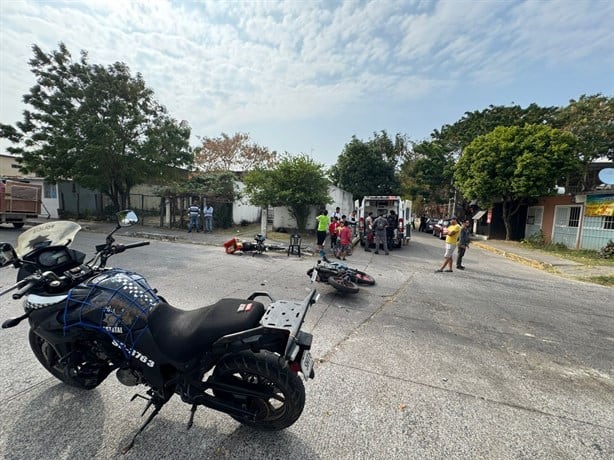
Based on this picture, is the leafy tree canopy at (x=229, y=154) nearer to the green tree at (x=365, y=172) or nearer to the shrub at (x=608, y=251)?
the green tree at (x=365, y=172)

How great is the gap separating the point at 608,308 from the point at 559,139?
12.5 metres

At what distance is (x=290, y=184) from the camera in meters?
13.9

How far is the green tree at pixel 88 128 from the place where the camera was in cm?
1491

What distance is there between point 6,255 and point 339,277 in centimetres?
485

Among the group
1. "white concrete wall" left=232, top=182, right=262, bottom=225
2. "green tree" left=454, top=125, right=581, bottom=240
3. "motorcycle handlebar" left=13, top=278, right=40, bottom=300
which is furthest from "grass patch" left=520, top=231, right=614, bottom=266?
"white concrete wall" left=232, top=182, right=262, bottom=225

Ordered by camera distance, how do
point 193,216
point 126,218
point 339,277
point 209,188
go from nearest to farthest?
point 126,218
point 339,277
point 193,216
point 209,188

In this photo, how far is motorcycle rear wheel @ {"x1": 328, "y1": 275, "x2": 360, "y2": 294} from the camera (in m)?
5.40

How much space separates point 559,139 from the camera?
46.5ft

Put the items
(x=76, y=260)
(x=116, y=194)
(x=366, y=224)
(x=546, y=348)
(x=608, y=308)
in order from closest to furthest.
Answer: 1. (x=76, y=260)
2. (x=546, y=348)
3. (x=608, y=308)
4. (x=366, y=224)
5. (x=116, y=194)

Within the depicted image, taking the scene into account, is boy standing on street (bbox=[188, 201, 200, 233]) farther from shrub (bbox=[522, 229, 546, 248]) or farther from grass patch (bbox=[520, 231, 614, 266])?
shrub (bbox=[522, 229, 546, 248])

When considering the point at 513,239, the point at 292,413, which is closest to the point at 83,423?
the point at 292,413

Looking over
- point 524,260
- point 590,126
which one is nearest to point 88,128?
point 524,260

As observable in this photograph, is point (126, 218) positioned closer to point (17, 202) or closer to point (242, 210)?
point (17, 202)

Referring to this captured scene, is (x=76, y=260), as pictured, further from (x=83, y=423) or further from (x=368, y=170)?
(x=368, y=170)
